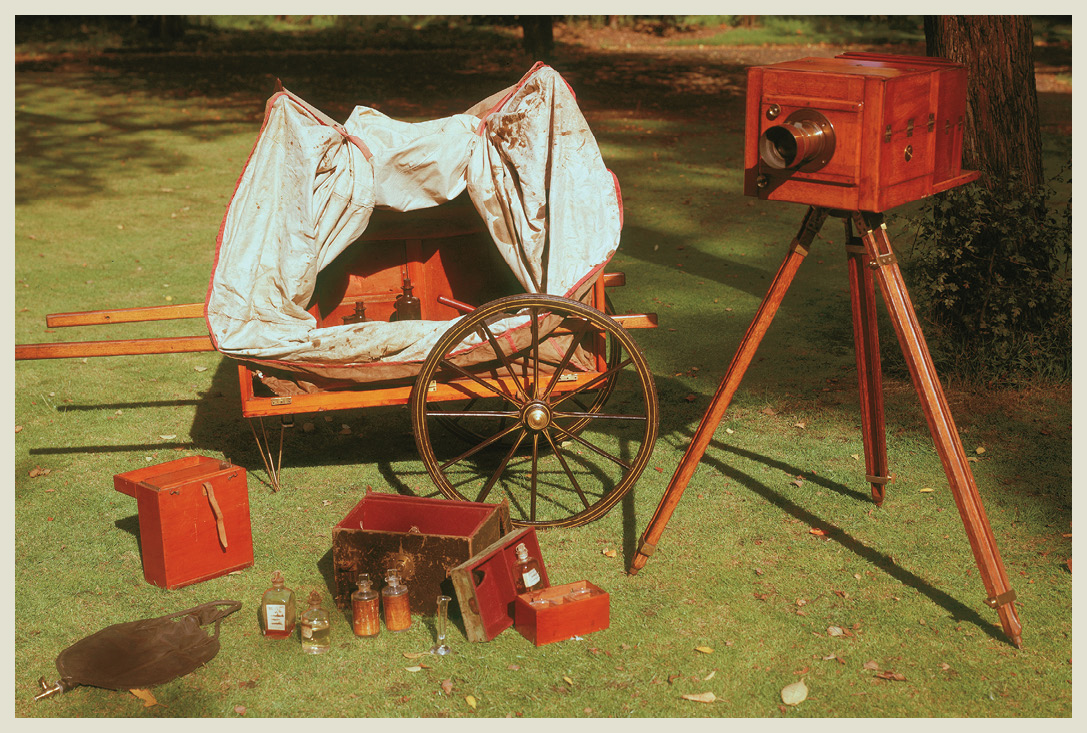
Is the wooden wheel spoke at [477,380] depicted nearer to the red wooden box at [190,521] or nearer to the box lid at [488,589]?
the box lid at [488,589]

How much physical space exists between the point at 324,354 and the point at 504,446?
4.41 feet

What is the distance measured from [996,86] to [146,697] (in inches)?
191

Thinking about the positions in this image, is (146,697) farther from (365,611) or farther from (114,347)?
(114,347)

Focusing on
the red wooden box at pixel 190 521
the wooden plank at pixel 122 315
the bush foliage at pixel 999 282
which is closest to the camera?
the red wooden box at pixel 190 521

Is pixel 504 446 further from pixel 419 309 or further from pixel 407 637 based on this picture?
pixel 407 637

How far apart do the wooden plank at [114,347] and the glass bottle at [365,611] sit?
1.15m


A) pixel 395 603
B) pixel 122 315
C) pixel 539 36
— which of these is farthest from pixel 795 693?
pixel 539 36

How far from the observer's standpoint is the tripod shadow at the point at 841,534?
11.8ft

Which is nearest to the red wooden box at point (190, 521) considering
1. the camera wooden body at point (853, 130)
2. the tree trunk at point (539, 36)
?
the camera wooden body at point (853, 130)

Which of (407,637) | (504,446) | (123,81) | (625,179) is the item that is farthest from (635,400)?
(123,81)

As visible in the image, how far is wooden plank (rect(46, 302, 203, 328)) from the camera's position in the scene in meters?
4.36

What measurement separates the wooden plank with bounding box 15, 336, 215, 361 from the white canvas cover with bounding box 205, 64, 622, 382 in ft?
0.61

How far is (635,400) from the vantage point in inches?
220

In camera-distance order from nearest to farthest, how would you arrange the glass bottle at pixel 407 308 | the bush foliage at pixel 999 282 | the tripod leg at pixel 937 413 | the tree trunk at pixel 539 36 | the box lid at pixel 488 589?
the tripod leg at pixel 937 413 → the box lid at pixel 488 589 → the glass bottle at pixel 407 308 → the bush foliage at pixel 999 282 → the tree trunk at pixel 539 36
